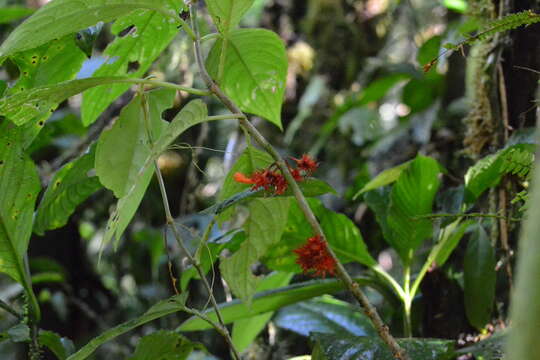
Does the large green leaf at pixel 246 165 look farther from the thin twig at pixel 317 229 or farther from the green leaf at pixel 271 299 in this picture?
the green leaf at pixel 271 299

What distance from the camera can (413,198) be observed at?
3.31 ft

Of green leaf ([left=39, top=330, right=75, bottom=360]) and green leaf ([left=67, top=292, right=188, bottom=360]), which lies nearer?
green leaf ([left=67, top=292, right=188, bottom=360])

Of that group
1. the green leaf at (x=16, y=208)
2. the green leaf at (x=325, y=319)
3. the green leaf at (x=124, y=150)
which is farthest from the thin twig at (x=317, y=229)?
the green leaf at (x=325, y=319)

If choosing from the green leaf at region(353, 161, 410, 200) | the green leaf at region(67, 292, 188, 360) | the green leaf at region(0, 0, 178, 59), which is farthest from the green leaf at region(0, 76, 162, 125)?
the green leaf at region(353, 161, 410, 200)

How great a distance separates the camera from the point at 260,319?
1201 millimetres

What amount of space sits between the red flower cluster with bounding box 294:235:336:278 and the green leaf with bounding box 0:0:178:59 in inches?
15.5

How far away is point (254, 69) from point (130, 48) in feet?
0.72

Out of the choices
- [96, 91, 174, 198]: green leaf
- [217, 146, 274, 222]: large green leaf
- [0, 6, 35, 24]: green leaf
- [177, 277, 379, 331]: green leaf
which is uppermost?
[0, 6, 35, 24]: green leaf

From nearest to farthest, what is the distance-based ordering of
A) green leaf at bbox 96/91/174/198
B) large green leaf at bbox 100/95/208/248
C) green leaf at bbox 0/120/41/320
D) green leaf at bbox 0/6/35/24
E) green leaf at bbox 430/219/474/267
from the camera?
large green leaf at bbox 100/95/208/248, green leaf at bbox 96/91/174/198, green leaf at bbox 0/120/41/320, green leaf at bbox 430/219/474/267, green leaf at bbox 0/6/35/24

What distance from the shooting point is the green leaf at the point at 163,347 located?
849 millimetres

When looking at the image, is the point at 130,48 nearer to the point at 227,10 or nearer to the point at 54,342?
the point at 227,10

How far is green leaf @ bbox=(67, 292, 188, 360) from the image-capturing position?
0.72 metres

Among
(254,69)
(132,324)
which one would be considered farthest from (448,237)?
(132,324)

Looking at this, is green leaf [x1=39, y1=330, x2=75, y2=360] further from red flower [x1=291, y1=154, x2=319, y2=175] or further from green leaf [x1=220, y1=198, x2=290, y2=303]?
red flower [x1=291, y1=154, x2=319, y2=175]
